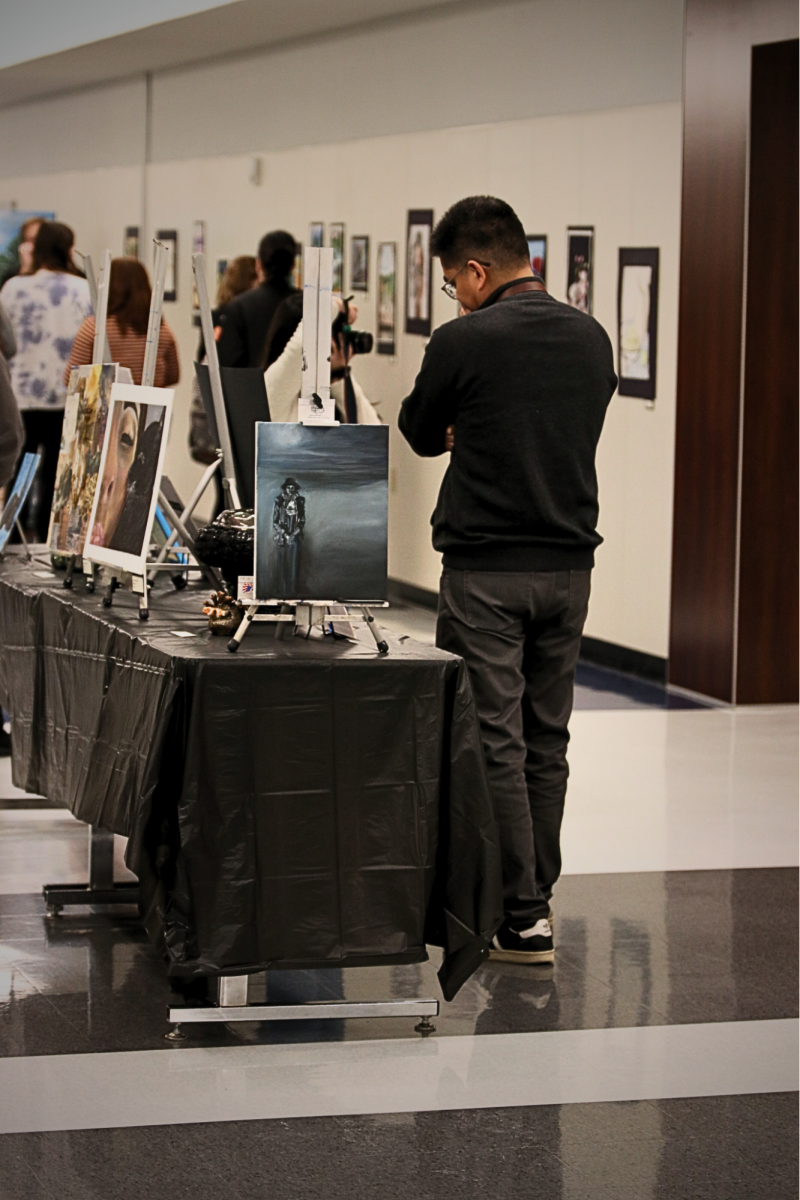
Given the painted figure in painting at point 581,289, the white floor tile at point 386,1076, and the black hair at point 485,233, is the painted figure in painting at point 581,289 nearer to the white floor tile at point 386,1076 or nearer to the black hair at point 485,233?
the black hair at point 485,233

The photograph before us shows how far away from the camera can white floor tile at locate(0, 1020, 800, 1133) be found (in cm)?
318

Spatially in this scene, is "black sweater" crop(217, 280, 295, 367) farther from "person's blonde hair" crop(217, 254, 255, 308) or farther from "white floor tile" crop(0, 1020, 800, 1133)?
"white floor tile" crop(0, 1020, 800, 1133)

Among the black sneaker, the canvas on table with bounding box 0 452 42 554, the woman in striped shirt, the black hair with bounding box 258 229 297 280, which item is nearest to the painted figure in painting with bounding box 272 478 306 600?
the black sneaker

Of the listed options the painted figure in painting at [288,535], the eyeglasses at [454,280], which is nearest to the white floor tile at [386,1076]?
the painted figure in painting at [288,535]

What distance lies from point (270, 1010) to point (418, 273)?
20.8 feet

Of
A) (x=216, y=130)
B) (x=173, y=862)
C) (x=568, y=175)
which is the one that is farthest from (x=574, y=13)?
(x=173, y=862)

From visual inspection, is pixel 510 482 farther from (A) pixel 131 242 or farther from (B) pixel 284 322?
(A) pixel 131 242

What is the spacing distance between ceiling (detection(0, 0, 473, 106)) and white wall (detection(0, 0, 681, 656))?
0.17m

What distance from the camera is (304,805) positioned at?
3410 mm

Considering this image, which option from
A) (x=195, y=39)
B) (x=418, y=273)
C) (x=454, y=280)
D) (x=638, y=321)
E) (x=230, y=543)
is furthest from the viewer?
(x=195, y=39)

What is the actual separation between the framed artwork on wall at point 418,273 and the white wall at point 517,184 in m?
0.08

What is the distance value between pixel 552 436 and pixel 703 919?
53.7 inches

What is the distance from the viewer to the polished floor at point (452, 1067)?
2951 mm

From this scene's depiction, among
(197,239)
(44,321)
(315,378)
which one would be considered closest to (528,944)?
(315,378)
